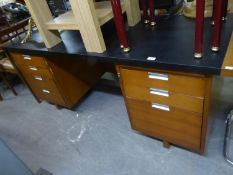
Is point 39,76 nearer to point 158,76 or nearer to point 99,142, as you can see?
point 99,142

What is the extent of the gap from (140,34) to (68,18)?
0.45 m

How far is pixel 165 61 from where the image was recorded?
88 centimetres

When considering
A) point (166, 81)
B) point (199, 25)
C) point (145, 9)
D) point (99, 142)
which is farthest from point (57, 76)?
point (199, 25)

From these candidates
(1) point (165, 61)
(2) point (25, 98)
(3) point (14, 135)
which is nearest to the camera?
(1) point (165, 61)

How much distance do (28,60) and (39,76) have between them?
0.16 metres

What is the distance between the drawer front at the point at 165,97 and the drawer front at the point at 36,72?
0.73 meters

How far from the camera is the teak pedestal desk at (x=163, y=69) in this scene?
86 centimetres

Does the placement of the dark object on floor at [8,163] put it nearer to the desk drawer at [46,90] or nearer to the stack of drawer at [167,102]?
the stack of drawer at [167,102]

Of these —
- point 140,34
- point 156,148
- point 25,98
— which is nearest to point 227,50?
point 140,34

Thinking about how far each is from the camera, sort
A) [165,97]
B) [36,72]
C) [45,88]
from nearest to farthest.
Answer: [165,97] < [36,72] < [45,88]

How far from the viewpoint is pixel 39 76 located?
167cm

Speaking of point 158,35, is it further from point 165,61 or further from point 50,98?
point 50,98

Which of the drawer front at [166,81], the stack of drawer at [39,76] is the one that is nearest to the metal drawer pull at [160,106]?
the drawer front at [166,81]

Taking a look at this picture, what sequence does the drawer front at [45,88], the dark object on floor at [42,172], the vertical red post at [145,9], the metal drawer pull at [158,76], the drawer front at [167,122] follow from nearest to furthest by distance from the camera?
the metal drawer pull at [158,76] → the drawer front at [167,122] → the vertical red post at [145,9] → the dark object on floor at [42,172] → the drawer front at [45,88]
